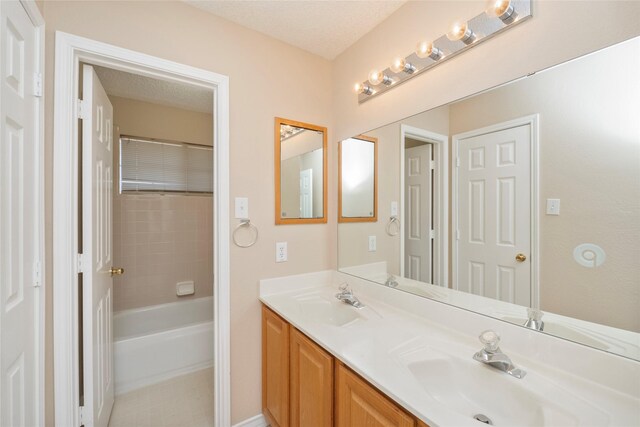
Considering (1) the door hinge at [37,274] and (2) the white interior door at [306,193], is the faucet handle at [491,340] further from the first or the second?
(1) the door hinge at [37,274]

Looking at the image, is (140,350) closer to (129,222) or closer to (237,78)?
(129,222)

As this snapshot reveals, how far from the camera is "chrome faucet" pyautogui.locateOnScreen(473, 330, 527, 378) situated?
0.89 meters

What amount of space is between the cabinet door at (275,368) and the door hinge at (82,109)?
141 centimetres

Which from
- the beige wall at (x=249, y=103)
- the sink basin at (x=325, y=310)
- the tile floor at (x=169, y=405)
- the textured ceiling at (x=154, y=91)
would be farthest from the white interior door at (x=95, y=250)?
the sink basin at (x=325, y=310)

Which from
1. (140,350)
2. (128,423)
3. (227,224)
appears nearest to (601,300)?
(227,224)

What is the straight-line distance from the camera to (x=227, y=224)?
161 cm

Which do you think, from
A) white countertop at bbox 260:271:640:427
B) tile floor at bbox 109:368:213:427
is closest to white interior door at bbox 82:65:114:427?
tile floor at bbox 109:368:213:427

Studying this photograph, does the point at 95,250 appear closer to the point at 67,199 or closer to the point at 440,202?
the point at 67,199

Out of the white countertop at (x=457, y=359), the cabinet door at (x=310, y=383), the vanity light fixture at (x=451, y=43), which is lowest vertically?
the cabinet door at (x=310, y=383)

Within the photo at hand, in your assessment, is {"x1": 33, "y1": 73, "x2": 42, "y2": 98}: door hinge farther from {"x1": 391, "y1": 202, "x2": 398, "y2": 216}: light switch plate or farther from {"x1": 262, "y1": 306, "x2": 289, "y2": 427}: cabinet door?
{"x1": 391, "y1": 202, "x2": 398, "y2": 216}: light switch plate

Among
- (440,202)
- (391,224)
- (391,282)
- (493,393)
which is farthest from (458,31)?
(493,393)

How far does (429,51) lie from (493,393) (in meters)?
1.41

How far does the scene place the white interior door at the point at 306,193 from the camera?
6.29ft

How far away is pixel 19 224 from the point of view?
98cm
